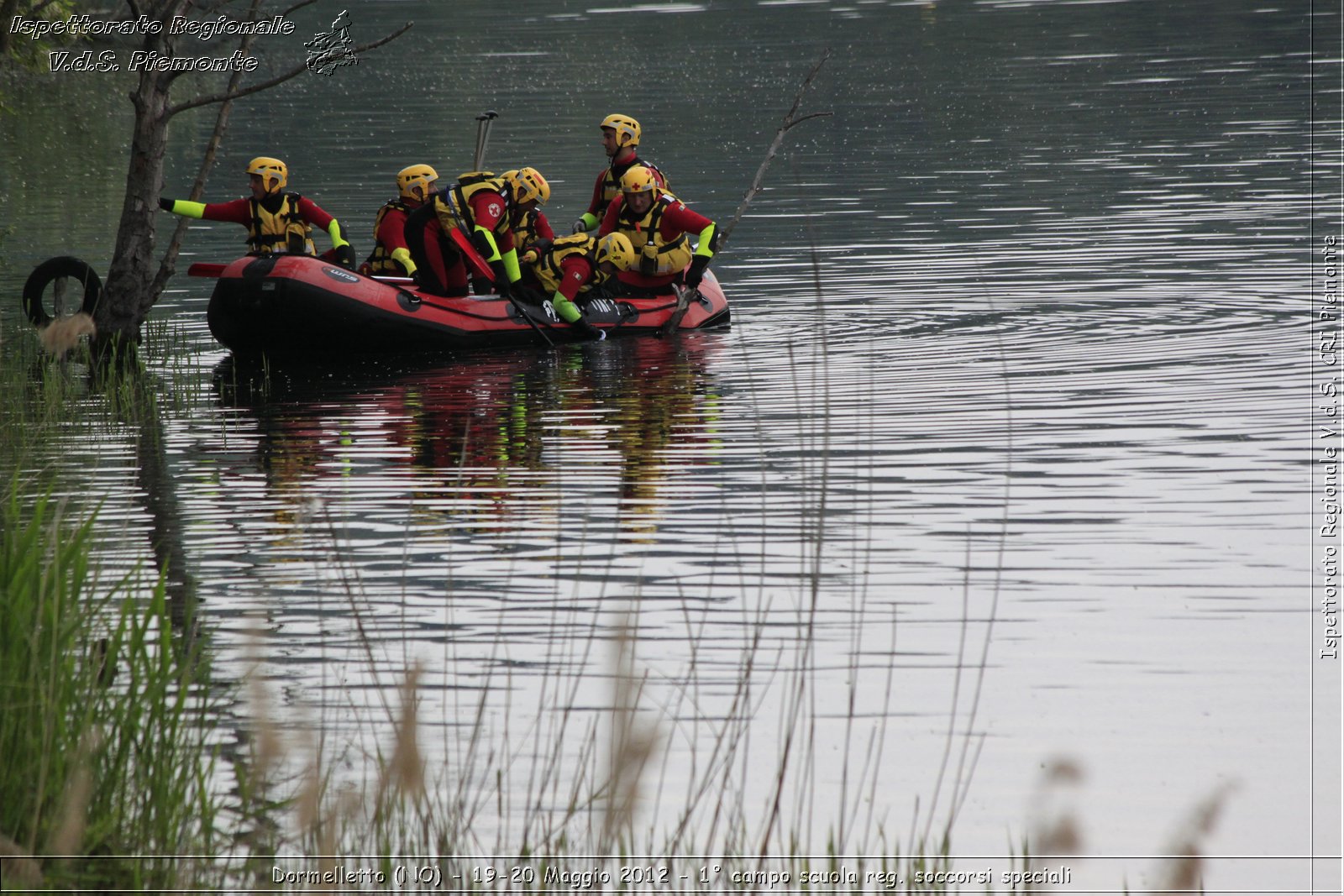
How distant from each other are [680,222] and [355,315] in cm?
302

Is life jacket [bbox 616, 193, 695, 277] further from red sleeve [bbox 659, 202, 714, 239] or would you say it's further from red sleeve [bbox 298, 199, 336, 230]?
red sleeve [bbox 298, 199, 336, 230]

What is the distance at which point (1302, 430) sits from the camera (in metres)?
11.6

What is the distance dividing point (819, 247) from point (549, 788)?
16.5 m

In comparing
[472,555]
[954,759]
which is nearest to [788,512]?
[472,555]

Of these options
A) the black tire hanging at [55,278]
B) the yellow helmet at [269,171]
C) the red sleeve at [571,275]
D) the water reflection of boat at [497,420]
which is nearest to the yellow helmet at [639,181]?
the red sleeve at [571,275]

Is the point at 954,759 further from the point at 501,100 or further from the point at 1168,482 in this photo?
the point at 501,100

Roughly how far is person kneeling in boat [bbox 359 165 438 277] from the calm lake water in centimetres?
133

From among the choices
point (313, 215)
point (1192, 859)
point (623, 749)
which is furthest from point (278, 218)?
point (1192, 859)

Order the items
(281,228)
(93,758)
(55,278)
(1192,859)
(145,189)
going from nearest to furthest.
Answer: (1192,859) < (93,758) < (145,189) < (55,278) < (281,228)

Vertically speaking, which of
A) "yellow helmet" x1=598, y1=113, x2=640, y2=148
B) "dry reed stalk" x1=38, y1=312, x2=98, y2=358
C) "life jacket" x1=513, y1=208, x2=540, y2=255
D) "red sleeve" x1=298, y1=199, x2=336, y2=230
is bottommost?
"dry reed stalk" x1=38, y1=312, x2=98, y2=358

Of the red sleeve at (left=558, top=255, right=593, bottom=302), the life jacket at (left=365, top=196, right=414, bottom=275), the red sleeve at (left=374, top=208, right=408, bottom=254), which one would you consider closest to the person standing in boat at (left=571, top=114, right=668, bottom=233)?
the red sleeve at (left=558, top=255, right=593, bottom=302)

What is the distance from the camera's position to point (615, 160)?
1731cm

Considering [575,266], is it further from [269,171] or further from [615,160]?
[269,171]

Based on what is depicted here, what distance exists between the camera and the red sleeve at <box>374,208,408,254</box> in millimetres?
16625
